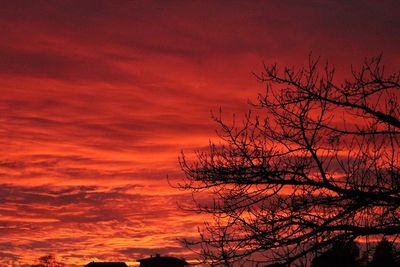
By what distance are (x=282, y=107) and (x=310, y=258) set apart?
2.62m

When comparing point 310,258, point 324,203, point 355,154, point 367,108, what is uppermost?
point 367,108

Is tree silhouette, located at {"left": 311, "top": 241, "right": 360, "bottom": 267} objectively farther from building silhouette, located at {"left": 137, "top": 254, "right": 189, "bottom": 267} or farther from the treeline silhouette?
building silhouette, located at {"left": 137, "top": 254, "right": 189, "bottom": 267}

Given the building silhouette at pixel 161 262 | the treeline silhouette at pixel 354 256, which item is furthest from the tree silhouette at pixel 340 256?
the building silhouette at pixel 161 262

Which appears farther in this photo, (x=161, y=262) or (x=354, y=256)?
(x=161, y=262)

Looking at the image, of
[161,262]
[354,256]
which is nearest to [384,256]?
[354,256]

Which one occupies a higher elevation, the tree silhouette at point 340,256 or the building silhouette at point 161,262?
the building silhouette at point 161,262

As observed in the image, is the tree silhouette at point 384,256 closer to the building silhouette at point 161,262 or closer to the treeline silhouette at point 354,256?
the treeline silhouette at point 354,256

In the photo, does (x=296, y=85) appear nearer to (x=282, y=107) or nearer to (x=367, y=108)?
(x=282, y=107)

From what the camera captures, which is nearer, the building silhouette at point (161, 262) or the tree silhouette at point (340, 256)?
the tree silhouette at point (340, 256)

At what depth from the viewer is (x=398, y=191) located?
1011cm

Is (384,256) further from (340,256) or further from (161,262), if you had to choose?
(161,262)

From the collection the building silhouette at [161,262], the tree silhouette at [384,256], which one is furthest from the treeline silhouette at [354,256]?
the building silhouette at [161,262]

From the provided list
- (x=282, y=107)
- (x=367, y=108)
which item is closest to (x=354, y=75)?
(x=367, y=108)

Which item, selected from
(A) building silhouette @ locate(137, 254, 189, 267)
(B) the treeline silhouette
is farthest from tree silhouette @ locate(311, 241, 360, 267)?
(A) building silhouette @ locate(137, 254, 189, 267)
